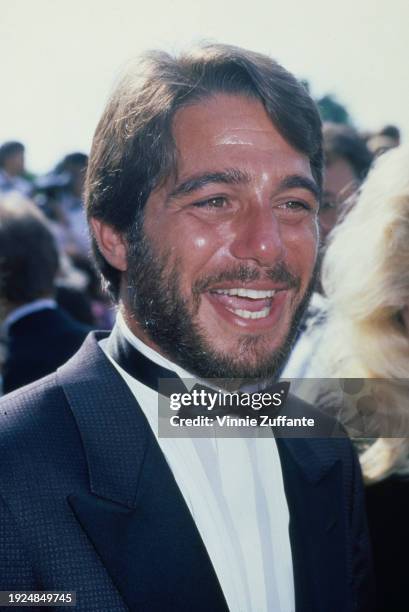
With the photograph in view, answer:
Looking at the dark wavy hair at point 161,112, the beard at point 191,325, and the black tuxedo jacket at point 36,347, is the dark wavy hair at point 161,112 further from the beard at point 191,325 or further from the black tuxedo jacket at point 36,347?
the black tuxedo jacket at point 36,347

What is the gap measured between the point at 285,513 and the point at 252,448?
161mm

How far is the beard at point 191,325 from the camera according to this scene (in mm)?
1445

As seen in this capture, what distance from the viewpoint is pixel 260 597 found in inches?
54.2

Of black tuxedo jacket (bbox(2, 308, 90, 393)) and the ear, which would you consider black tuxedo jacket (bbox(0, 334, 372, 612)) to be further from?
black tuxedo jacket (bbox(2, 308, 90, 393))

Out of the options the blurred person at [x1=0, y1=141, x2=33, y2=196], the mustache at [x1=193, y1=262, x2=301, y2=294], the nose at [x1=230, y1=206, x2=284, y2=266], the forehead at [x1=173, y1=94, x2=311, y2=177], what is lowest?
Result: the blurred person at [x1=0, y1=141, x2=33, y2=196]

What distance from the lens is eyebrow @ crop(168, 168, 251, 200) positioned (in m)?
1.43

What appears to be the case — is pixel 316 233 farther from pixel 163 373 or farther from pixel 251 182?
pixel 163 373

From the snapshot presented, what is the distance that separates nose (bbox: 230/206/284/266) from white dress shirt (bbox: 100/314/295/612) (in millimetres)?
303

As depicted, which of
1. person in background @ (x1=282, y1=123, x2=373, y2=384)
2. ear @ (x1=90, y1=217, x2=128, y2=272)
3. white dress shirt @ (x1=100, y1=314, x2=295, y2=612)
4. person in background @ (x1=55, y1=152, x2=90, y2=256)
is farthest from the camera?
person in background @ (x1=55, y1=152, x2=90, y2=256)

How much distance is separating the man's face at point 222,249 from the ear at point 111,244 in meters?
0.10

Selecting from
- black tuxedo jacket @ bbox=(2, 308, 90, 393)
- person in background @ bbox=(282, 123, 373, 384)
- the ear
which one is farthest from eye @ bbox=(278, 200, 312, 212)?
black tuxedo jacket @ bbox=(2, 308, 90, 393)

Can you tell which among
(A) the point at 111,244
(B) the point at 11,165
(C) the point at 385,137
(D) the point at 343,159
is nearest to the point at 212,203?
(A) the point at 111,244

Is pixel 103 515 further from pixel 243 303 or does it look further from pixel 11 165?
pixel 11 165

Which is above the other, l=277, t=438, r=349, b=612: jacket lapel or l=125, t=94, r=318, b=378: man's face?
l=125, t=94, r=318, b=378: man's face
